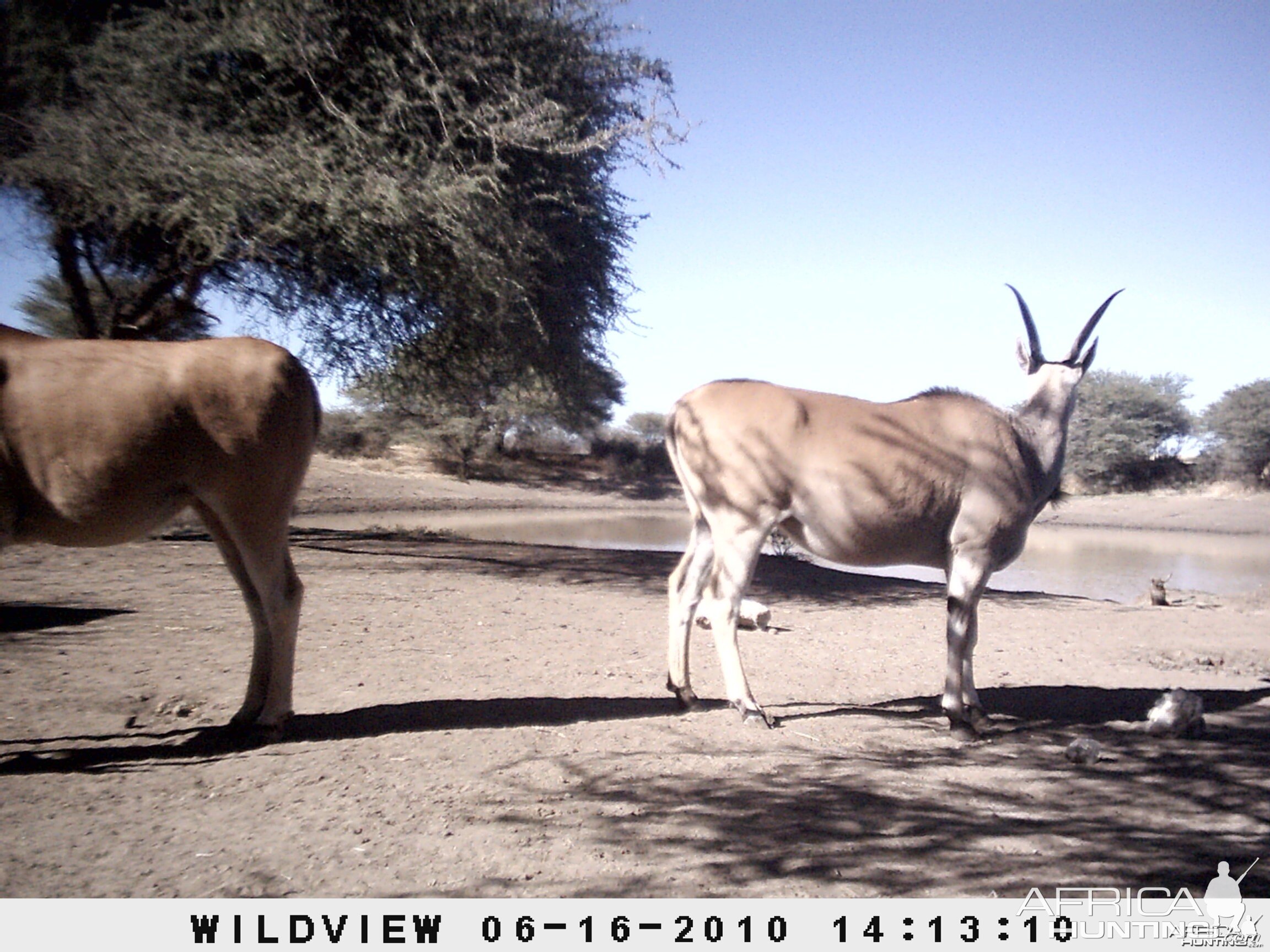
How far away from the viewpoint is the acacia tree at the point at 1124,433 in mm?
18078

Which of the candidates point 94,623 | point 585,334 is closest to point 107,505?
point 94,623

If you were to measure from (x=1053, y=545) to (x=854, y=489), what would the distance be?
1656cm

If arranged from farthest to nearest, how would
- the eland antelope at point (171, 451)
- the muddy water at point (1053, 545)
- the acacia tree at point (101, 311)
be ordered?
the muddy water at point (1053, 545)
the acacia tree at point (101, 311)
the eland antelope at point (171, 451)

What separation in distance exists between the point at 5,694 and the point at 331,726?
6.21 ft

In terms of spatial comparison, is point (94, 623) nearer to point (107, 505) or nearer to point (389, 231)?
point (107, 505)

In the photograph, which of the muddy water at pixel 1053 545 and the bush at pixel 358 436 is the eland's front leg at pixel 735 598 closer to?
the muddy water at pixel 1053 545

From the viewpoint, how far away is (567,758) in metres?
4.53

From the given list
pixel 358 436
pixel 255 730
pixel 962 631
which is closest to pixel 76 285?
pixel 255 730

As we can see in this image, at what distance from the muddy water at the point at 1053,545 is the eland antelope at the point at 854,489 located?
7894mm

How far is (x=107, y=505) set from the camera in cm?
425

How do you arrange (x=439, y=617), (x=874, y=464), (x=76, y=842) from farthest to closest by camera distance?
1. (x=439, y=617)
2. (x=874, y=464)
3. (x=76, y=842)

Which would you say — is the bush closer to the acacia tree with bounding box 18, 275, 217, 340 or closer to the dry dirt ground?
the acacia tree with bounding box 18, 275, 217, 340
